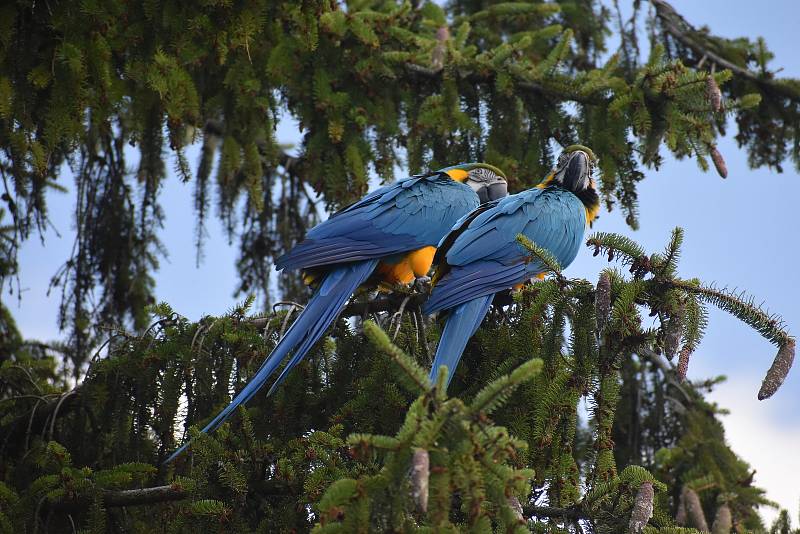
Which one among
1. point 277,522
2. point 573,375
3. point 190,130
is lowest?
point 277,522

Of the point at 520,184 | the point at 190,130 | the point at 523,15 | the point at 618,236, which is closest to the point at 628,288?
the point at 618,236

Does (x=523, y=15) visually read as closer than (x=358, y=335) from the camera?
No

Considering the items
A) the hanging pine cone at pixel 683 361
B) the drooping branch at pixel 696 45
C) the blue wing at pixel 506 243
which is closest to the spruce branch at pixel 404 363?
the hanging pine cone at pixel 683 361

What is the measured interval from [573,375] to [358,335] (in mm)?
1344

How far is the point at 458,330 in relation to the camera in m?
4.24

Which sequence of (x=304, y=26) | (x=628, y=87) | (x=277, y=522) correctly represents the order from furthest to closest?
(x=628, y=87), (x=304, y=26), (x=277, y=522)

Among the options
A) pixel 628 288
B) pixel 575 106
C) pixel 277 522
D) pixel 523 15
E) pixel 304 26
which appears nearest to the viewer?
pixel 628 288

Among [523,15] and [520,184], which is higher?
[523,15]

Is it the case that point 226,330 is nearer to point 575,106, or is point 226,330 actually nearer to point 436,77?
point 436,77

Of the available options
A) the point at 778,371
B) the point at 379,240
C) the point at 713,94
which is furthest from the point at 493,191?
the point at 778,371

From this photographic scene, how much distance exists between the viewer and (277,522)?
344cm

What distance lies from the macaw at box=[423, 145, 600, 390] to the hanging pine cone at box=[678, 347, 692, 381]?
44.9 inches

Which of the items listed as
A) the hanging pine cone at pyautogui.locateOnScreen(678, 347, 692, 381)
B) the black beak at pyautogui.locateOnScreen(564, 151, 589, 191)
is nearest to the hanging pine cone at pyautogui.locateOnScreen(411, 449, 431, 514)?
the hanging pine cone at pyautogui.locateOnScreen(678, 347, 692, 381)

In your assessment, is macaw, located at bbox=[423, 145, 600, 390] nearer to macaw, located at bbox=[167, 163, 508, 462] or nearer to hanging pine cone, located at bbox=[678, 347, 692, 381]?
macaw, located at bbox=[167, 163, 508, 462]
